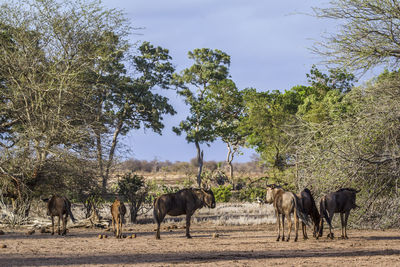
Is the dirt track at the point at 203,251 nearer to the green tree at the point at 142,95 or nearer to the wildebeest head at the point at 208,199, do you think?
the wildebeest head at the point at 208,199

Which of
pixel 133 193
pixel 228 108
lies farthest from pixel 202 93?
pixel 133 193

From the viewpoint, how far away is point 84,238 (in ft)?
48.3

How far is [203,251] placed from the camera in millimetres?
11305

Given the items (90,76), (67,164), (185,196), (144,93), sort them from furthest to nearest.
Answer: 1. (144,93)
2. (90,76)
3. (67,164)
4. (185,196)

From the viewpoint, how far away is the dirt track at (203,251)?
9.75 meters

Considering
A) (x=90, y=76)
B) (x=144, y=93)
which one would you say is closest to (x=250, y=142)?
(x=144, y=93)

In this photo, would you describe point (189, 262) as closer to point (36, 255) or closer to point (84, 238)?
point (36, 255)

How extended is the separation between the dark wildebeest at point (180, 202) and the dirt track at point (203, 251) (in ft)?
2.48

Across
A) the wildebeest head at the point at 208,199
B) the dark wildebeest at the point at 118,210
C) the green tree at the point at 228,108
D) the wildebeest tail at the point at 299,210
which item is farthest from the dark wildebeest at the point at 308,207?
the green tree at the point at 228,108

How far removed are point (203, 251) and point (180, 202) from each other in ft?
9.42

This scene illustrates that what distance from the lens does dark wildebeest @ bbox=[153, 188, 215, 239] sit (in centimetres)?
1377

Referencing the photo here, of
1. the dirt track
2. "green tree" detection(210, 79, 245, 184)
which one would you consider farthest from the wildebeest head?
"green tree" detection(210, 79, 245, 184)

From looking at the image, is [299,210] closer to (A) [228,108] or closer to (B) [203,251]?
(B) [203,251]

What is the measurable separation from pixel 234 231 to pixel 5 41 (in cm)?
1372
